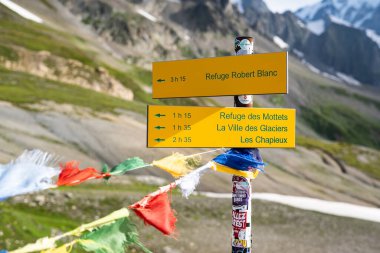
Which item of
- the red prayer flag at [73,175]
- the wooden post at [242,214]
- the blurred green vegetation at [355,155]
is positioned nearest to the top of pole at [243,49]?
the wooden post at [242,214]

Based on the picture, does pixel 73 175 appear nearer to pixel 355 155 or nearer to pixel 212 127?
pixel 212 127

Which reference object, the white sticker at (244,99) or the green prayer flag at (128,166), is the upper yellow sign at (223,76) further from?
the green prayer flag at (128,166)

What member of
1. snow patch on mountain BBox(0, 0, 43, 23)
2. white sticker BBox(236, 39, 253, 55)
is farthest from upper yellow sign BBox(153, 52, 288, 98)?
snow patch on mountain BBox(0, 0, 43, 23)

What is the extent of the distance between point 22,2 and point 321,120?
109009 millimetres

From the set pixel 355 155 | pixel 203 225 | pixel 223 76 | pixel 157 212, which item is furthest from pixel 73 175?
pixel 355 155

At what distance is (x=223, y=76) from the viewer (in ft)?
23.9

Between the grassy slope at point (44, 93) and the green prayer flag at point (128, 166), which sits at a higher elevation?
the grassy slope at point (44, 93)

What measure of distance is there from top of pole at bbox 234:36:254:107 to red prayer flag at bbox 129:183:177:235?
6.23 ft

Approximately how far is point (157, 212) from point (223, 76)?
2.28 m

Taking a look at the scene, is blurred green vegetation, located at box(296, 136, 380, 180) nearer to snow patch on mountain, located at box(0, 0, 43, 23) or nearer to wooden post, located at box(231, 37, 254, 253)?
snow patch on mountain, located at box(0, 0, 43, 23)

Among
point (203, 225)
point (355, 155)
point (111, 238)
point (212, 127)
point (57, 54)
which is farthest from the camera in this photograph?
point (355, 155)

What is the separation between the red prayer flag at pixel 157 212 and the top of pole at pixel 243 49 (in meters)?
1.90

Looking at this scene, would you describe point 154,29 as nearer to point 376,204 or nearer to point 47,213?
Answer: point 376,204

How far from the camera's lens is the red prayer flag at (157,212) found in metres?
5.97
